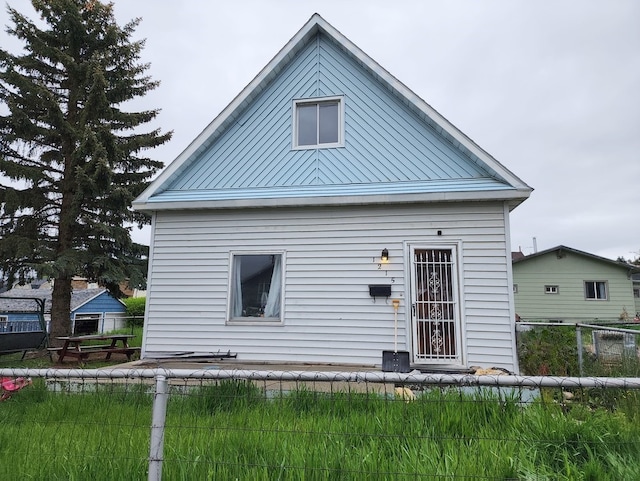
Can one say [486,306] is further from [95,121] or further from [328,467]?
[95,121]

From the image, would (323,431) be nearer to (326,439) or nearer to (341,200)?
(326,439)

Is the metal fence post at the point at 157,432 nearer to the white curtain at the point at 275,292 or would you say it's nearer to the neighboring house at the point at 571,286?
the white curtain at the point at 275,292

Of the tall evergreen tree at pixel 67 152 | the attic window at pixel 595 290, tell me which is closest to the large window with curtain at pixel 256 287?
the tall evergreen tree at pixel 67 152

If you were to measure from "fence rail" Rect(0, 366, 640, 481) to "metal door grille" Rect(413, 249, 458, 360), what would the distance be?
116 inches

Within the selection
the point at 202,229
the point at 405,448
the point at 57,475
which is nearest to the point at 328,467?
the point at 405,448

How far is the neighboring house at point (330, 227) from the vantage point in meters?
6.70

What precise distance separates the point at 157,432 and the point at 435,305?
5.57m

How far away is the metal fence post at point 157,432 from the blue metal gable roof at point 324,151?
5357mm

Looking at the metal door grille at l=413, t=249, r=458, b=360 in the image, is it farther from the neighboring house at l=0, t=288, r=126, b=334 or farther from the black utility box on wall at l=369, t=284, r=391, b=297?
the neighboring house at l=0, t=288, r=126, b=334

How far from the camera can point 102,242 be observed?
12625 mm

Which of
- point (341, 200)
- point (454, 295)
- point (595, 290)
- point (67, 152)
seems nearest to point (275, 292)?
point (341, 200)

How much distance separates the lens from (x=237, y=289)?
7.55m

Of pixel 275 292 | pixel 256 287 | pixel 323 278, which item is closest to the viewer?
pixel 323 278

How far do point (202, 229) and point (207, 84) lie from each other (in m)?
18.4
